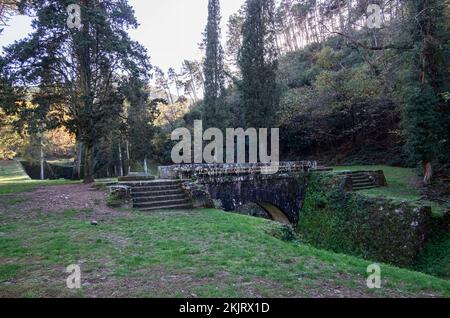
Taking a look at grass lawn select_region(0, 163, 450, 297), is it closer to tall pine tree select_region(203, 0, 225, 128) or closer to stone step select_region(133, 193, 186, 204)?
stone step select_region(133, 193, 186, 204)

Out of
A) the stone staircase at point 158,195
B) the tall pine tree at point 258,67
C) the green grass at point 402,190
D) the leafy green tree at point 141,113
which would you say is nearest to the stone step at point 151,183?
the stone staircase at point 158,195

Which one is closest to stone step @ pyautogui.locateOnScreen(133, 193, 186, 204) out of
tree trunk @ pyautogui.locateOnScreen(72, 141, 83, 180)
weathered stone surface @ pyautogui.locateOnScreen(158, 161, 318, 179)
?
weathered stone surface @ pyautogui.locateOnScreen(158, 161, 318, 179)

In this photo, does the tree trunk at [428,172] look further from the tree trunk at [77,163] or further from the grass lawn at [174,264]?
the tree trunk at [77,163]

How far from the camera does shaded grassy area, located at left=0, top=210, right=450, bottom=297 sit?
4.53 metres

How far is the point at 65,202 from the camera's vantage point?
11.6m

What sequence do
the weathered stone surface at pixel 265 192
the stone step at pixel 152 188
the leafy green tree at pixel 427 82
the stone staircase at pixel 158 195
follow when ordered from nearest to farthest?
the stone staircase at pixel 158 195
the stone step at pixel 152 188
the leafy green tree at pixel 427 82
the weathered stone surface at pixel 265 192

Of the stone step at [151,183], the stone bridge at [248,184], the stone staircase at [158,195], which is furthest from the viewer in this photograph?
the stone bridge at [248,184]

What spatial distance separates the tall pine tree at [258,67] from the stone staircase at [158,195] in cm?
1131

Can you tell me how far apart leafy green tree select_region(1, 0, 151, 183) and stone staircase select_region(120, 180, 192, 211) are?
19.0ft

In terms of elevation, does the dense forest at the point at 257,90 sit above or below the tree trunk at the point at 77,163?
above

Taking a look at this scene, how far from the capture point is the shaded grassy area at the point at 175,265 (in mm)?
4527

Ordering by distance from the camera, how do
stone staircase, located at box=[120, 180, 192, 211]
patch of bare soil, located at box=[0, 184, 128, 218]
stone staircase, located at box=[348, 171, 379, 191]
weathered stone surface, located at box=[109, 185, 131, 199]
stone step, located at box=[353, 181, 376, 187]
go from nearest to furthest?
patch of bare soil, located at box=[0, 184, 128, 218], weathered stone surface, located at box=[109, 185, 131, 199], stone staircase, located at box=[120, 180, 192, 211], stone staircase, located at box=[348, 171, 379, 191], stone step, located at box=[353, 181, 376, 187]

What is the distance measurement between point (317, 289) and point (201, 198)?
8.02 m

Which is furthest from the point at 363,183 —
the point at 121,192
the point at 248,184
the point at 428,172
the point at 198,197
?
the point at 121,192
